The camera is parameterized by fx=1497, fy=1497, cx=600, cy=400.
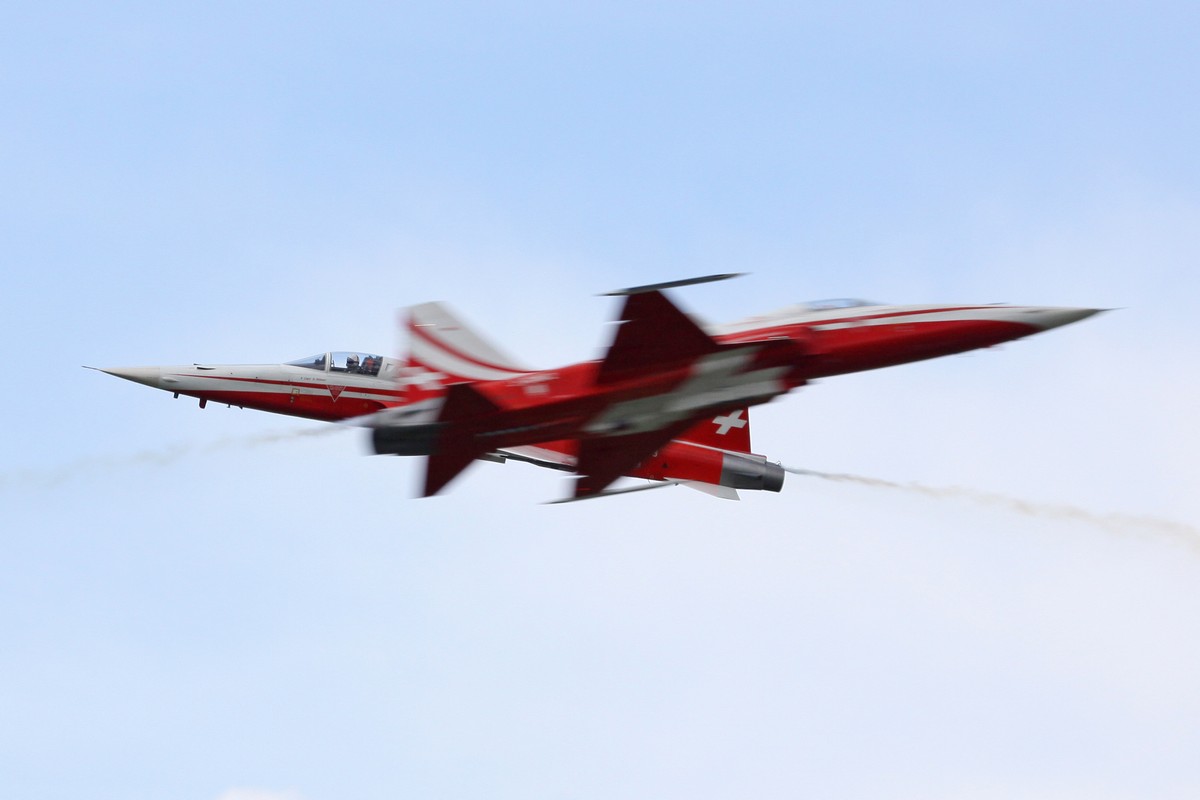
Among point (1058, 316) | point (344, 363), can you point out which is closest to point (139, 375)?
point (344, 363)

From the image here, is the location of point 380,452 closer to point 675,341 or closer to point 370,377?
point 675,341

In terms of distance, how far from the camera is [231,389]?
36625 mm

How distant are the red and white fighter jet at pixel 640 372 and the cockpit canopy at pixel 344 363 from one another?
5.60m

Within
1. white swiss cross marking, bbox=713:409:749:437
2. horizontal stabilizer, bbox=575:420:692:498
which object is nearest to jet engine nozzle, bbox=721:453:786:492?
white swiss cross marking, bbox=713:409:749:437

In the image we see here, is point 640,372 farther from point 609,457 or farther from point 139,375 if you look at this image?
point 139,375

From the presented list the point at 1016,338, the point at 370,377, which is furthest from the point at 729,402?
the point at 370,377

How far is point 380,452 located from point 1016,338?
1257 cm

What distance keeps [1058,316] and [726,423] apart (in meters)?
11.1

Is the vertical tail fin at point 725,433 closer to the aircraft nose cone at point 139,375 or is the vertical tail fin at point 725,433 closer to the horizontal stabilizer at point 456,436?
the horizontal stabilizer at point 456,436

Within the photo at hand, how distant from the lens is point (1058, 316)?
95.3ft

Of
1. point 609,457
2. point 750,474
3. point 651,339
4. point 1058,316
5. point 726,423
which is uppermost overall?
point 1058,316

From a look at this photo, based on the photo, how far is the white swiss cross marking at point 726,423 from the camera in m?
38.2

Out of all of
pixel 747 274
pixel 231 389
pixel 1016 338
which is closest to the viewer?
pixel 747 274

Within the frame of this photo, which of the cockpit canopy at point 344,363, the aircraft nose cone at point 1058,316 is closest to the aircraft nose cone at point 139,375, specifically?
the cockpit canopy at point 344,363
